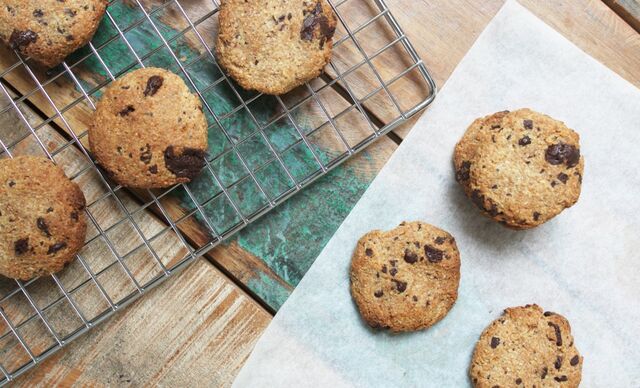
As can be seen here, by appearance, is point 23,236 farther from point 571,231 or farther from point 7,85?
point 571,231

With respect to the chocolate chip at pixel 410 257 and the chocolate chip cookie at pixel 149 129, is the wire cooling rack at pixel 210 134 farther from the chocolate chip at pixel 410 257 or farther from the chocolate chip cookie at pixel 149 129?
the chocolate chip at pixel 410 257

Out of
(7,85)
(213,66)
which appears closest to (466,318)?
(213,66)

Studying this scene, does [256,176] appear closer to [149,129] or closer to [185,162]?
[185,162]

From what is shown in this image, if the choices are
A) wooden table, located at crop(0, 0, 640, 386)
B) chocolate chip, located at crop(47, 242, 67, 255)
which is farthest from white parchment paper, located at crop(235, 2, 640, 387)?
chocolate chip, located at crop(47, 242, 67, 255)

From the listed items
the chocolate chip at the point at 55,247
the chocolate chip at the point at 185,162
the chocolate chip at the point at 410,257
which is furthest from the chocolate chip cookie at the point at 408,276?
the chocolate chip at the point at 55,247

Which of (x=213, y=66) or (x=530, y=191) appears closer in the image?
(x=530, y=191)

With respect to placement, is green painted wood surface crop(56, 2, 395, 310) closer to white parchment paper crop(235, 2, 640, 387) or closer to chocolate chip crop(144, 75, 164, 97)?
white parchment paper crop(235, 2, 640, 387)

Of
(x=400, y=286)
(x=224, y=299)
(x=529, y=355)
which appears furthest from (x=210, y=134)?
(x=529, y=355)
